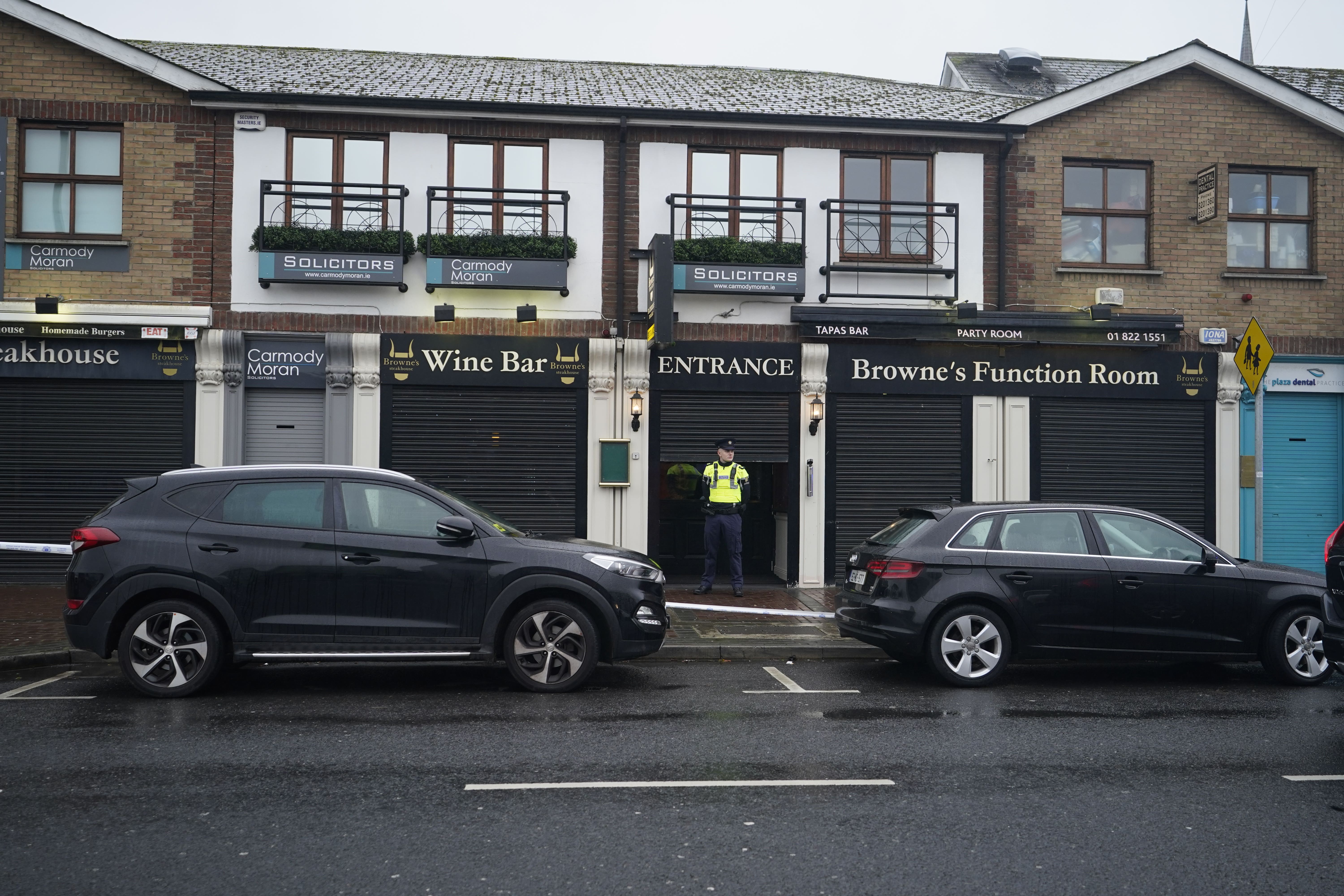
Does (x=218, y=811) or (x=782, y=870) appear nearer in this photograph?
(x=782, y=870)

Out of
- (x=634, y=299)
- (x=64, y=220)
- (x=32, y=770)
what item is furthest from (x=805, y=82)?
(x=32, y=770)

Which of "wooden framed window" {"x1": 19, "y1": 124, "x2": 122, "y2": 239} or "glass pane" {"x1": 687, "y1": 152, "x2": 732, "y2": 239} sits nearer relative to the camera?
"wooden framed window" {"x1": 19, "y1": 124, "x2": 122, "y2": 239}

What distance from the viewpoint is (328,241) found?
13383 mm

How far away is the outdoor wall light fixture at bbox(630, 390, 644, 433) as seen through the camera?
13.9m

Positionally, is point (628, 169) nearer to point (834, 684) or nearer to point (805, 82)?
point (805, 82)

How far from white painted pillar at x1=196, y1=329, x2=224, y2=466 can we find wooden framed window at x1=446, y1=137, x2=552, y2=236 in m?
3.48

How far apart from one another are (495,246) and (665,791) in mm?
9679

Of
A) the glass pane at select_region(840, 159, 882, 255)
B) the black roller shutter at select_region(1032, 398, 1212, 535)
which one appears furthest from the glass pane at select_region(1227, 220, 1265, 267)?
the glass pane at select_region(840, 159, 882, 255)

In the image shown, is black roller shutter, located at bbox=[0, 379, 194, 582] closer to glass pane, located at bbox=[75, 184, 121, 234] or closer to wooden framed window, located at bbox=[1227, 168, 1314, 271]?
glass pane, located at bbox=[75, 184, 121, 234]

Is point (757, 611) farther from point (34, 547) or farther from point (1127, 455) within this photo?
point (34, 547)

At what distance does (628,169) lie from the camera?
14.1 m

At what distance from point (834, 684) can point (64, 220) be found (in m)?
11.6

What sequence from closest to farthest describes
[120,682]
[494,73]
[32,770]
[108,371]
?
[32,770] < [120,682] < [108,371] < [494,73]

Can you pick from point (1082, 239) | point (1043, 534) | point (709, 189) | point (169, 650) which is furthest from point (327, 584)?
point (1082, 239)
